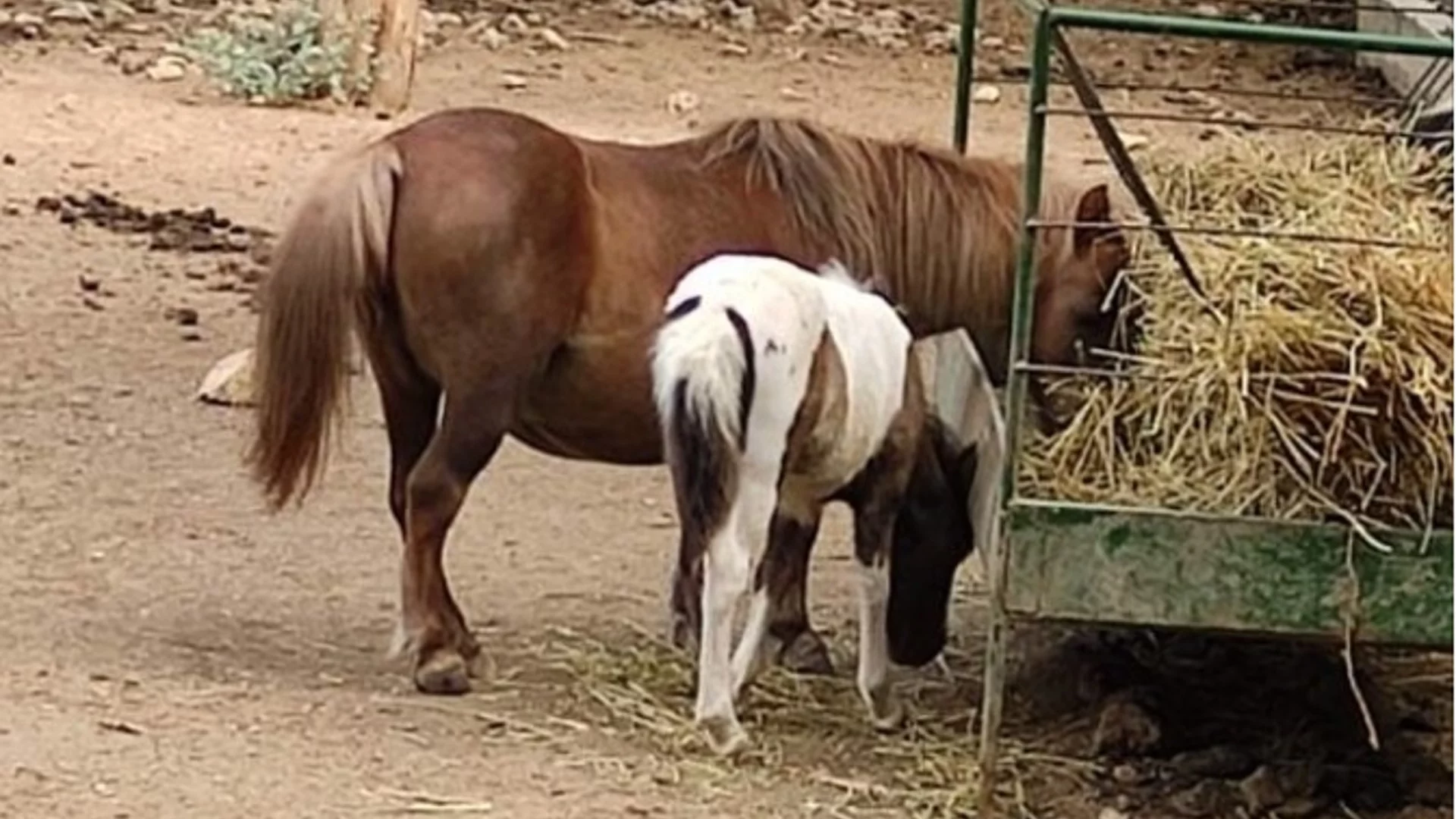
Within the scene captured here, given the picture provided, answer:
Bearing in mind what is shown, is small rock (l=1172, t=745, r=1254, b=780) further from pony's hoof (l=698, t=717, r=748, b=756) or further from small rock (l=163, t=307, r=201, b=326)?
small rock (l=163, t=307, r=201, b=326)

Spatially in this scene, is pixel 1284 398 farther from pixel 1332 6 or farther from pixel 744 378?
pixel 1332 6

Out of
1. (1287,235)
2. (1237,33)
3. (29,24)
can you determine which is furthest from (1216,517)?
(29,24)

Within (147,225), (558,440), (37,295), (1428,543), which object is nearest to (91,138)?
(147,225)

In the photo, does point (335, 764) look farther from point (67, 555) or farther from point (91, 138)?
point (91, 138)

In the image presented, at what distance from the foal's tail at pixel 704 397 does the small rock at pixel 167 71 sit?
342 inches

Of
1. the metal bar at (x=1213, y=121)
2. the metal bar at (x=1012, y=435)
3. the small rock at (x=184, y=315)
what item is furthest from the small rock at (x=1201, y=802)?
the small rock at (x=184, y=315)

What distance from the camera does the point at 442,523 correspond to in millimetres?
6266

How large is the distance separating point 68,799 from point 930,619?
1867mm

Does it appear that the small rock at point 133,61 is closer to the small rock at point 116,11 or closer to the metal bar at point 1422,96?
the small rock at point 116,11

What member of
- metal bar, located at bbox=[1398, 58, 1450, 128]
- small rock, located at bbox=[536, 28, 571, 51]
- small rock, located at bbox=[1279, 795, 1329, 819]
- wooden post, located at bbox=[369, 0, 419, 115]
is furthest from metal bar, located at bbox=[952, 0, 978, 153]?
small rock, located at bbox=[536, 28, 571, 51]

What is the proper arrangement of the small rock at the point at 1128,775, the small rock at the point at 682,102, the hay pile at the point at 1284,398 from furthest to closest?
the small rock at the point at 682,102
the small rock at the point at 1128,775
the hay pile at the point at 1284,398

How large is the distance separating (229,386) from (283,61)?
5078 millimetres

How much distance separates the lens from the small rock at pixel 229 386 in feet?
28.8

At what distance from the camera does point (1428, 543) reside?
17.7 feet
